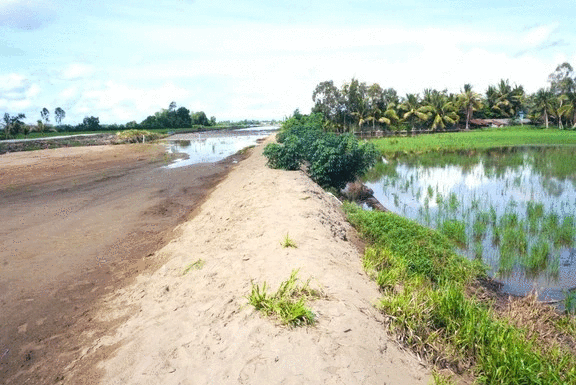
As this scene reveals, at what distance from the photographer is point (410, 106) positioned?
51844 millimetres

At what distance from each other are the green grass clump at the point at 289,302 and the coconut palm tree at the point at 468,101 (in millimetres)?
52405

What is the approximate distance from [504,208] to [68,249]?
12387 millimetres

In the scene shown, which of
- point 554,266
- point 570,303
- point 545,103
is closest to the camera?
point 570,303

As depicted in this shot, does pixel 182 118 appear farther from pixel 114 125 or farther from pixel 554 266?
pixel 554 266

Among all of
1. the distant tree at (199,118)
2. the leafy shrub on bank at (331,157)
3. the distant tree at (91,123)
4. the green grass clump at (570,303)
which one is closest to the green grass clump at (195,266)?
the green grass clump at (570,303)

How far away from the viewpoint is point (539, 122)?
50.4 metres

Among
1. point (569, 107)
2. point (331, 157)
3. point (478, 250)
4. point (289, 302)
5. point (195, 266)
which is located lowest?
point (478, 250)

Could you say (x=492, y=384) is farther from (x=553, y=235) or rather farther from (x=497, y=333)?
(x=553, y=235)

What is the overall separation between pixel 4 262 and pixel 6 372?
450 centimetres

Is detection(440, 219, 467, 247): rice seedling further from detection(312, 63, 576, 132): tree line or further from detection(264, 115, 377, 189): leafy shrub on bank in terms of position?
detection(312, 63, 576, 132): tree line

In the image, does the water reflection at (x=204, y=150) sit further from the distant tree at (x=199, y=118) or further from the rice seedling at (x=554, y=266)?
the distant tree at (x=199, y=118)

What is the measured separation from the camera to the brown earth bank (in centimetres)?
493

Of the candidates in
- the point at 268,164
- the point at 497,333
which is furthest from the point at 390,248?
the point at 268,164

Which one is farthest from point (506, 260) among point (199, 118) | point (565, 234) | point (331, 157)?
point (199, 118)
